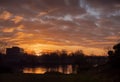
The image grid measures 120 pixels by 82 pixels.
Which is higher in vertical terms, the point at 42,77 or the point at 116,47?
the point at 116,47

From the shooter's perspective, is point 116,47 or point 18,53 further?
point 18,53

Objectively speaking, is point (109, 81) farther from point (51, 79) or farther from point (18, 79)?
point (18, 79)

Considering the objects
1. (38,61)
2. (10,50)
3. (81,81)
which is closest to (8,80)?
(81,81)

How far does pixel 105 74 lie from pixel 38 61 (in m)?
150

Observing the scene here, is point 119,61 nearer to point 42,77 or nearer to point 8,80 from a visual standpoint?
point 42,77

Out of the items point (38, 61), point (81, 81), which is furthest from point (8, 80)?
point (38, 61)

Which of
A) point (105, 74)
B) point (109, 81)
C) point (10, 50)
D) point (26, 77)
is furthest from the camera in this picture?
point (10, 50)

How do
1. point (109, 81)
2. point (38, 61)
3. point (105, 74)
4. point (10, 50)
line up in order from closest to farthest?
point (109, 81) < point (105, 74) < point (10, 50) < point (38, 61)

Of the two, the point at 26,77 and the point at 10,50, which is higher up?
the point at 10,50

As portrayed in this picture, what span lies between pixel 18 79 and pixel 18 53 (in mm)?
142473

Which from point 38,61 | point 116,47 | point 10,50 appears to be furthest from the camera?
point 38,61

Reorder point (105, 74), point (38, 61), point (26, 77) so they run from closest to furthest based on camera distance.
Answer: point (105, 74) → point (26, 77) → point (38, 61)

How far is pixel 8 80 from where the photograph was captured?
24422mm

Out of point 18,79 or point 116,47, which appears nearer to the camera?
point 18,79
